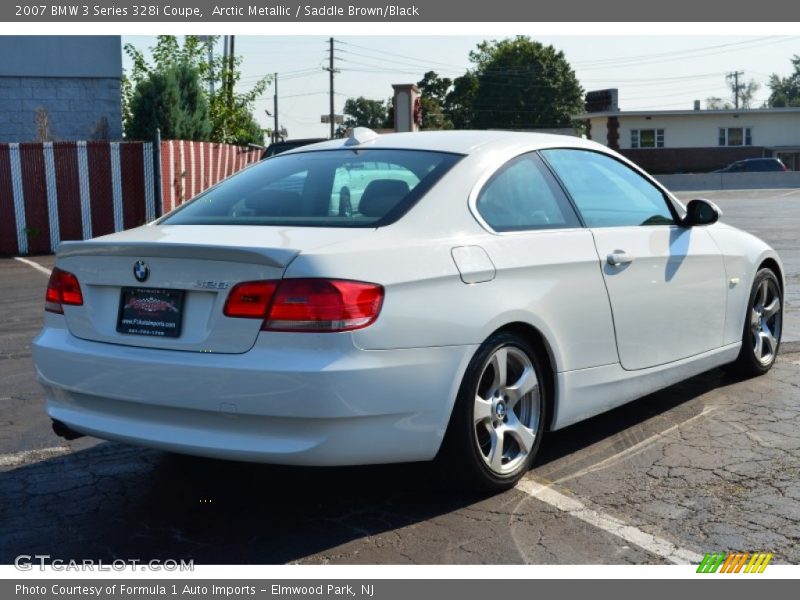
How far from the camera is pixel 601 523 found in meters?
4.07

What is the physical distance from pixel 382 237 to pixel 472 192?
0.63m

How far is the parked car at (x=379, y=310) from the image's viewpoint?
3797mm

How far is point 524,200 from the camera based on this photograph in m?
4.79

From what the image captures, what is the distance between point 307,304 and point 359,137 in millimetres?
1656

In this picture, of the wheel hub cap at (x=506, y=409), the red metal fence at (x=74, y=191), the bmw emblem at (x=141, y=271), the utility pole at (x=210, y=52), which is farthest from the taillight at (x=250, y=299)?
the utility pole at (x=210, y=52)

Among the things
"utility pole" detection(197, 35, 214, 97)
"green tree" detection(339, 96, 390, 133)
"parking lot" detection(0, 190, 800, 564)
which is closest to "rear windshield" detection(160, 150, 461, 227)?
"parking lot" detection(0, 190, 800, 564)

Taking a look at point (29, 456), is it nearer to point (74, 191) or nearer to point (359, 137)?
point (359, 137)

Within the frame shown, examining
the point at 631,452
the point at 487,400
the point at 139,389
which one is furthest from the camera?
the point at 631,452

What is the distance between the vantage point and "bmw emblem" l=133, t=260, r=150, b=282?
160 inches

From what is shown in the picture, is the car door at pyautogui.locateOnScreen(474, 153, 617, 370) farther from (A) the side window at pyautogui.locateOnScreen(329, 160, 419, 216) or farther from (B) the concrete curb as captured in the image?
(B) the concrete curb

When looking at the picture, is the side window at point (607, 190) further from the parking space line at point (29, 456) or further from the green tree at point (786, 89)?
the green tree at point (786, 89)

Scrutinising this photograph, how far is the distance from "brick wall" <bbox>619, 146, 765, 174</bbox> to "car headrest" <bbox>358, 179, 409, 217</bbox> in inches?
2298

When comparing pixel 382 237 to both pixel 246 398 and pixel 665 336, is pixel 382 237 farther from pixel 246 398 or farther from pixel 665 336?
pixel 665 336
